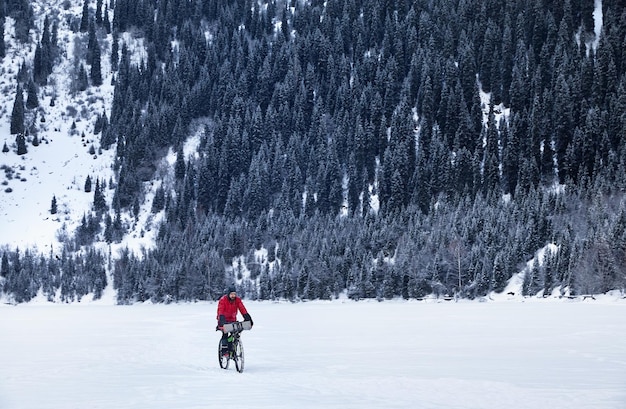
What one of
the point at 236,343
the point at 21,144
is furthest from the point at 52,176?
the point at 236,343

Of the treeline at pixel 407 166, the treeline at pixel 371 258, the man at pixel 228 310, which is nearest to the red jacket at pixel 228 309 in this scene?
the man at pixel 228 310

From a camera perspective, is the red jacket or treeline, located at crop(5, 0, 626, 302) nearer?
the red jacket

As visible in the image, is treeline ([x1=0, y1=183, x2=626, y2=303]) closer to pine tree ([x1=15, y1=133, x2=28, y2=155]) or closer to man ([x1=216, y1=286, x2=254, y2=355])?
A: pine tree ([x1=15, y1=133, x2=28, y2=155])

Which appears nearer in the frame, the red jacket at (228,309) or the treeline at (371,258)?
the red jacket at (228,309)

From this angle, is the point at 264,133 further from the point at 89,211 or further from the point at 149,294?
the point at 149,294

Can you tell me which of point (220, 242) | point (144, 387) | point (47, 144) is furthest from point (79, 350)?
point (47, 144)

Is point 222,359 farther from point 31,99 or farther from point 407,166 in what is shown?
point 31,99

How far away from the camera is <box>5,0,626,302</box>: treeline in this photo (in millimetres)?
109625

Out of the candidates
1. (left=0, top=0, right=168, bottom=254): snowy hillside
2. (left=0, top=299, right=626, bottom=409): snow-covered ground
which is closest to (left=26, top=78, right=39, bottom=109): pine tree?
(left=0, top=0, right=168, bottom=254): snowy hillside

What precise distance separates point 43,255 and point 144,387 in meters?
140

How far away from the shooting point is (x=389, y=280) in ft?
362

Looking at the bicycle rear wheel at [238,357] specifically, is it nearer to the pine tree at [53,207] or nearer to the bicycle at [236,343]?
the bicycle at [236,343]

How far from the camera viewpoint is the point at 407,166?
155 m

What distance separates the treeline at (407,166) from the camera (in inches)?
4316
